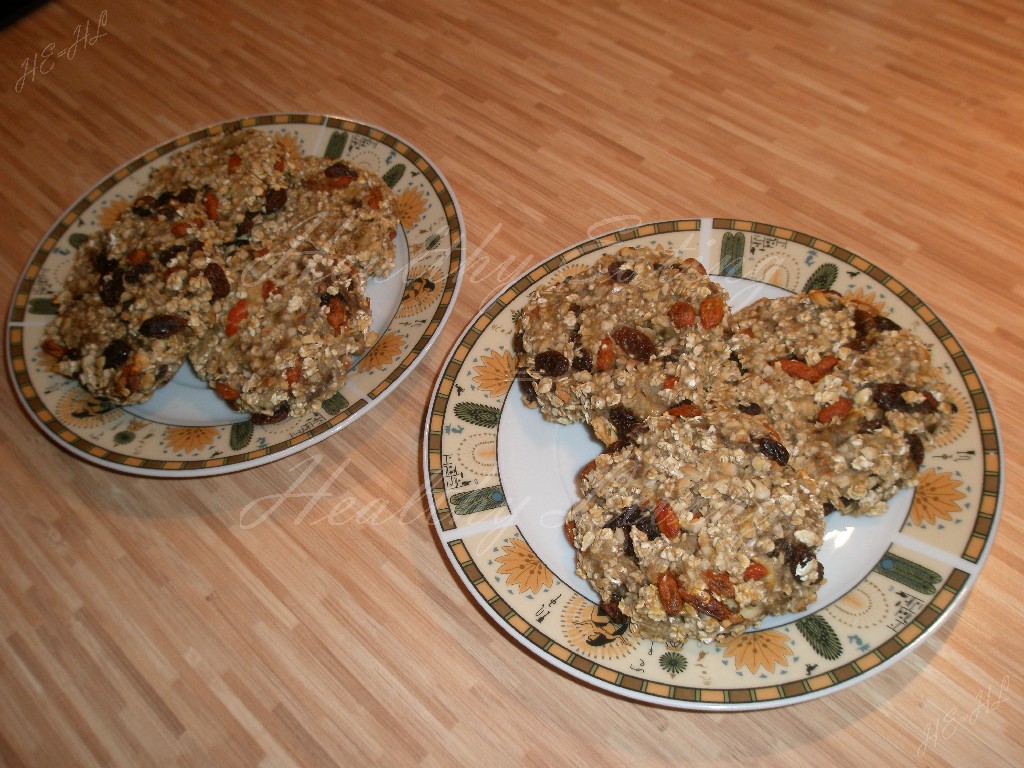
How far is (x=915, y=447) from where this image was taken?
4.21ft

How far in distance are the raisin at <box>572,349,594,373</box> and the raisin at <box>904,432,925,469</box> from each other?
1.94ft

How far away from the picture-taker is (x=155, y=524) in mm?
1654

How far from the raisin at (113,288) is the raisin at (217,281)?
22 centimetres

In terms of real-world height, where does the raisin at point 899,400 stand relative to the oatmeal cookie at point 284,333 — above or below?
above

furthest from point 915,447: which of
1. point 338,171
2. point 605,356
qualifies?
point 338,171

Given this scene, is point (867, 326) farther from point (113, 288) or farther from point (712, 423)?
point (113, 288)

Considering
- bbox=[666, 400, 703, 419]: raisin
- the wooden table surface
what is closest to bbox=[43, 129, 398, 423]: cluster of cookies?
the wooden table surface

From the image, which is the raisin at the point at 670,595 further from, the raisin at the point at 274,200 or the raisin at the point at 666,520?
the raisin at the point at 274,200

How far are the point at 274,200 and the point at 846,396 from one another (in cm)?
138

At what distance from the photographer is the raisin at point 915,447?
128cm

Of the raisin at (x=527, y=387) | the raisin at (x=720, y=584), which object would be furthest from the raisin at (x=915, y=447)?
the raisin at (x=527, y=387)

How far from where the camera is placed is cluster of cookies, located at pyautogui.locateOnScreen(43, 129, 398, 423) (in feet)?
5.08

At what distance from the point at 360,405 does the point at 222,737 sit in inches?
27.9
